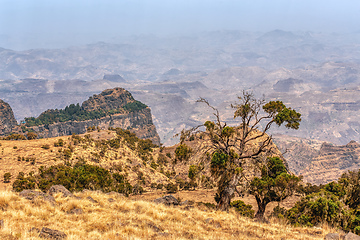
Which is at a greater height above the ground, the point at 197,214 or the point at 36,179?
the point at 197,214

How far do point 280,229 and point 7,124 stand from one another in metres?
210

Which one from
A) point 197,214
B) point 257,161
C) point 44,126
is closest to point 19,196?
point 197,214

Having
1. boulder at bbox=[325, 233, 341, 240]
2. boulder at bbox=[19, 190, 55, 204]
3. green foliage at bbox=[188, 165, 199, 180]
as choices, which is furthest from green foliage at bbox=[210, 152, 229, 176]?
boulder at bbox=[19, 190, 55, 204]

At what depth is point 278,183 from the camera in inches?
993

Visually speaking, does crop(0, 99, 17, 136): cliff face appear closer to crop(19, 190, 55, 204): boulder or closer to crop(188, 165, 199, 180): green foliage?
crop(19, 190, 55, 204): boulder

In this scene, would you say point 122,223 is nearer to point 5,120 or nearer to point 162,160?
point 162,160

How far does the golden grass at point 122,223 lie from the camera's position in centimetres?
1355

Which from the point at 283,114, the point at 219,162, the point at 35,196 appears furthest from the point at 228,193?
the point at 35,196

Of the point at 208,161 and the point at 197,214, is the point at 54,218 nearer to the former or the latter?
the point at 197,214

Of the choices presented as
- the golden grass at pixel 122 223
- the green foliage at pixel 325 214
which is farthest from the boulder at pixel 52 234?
the green foliage at pixel 325 214

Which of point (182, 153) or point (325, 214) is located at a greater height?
A: point (182, 153)

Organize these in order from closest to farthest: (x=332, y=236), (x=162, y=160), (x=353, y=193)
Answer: (x=332, y=236), (x=353, y=193), (x=162, y=160)

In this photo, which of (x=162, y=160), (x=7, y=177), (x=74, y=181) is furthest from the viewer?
(x=162, y=160)

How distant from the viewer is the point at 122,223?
15.6m
